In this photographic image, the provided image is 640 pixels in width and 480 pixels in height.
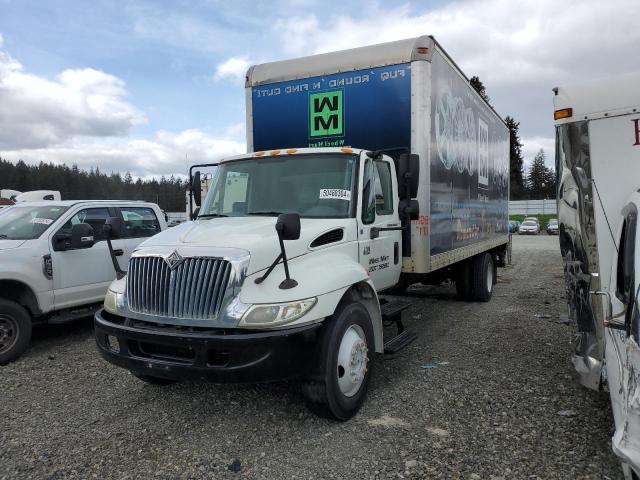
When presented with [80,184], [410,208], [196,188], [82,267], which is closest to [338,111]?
[410,208]

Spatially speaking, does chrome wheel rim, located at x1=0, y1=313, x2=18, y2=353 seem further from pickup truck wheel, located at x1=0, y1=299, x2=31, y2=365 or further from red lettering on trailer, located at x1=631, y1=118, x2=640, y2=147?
red lettering on trailer, located at x1=631, y1=118, x2=640, y2=147

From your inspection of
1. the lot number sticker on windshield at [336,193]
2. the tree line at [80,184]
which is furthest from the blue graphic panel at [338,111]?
the tree line at [80,184]

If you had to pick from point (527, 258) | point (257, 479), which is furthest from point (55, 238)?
point (527, 258)

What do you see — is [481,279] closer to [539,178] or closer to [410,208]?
[410,208]

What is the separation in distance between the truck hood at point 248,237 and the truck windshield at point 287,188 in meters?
0.21

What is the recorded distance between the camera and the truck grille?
3576 mm

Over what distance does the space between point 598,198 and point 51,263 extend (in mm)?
5885

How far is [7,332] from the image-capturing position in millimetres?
5559

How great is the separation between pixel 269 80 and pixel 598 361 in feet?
15.9

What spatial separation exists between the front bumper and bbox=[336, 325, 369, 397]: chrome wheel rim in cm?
36

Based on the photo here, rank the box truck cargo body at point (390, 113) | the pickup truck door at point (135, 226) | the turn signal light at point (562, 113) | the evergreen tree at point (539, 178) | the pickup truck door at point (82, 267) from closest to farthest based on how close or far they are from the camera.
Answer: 1. the turn signal light at point (562, 113)
2. the box truck cargo body at point (390, 113)
3. the pickup truck door at point (82, 267)
4. the pickup truck door at point (135, 226)
5. the evergreen tree at point (539, 178)

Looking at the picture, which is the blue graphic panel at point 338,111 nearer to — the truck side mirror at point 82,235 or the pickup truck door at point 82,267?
the truck side mirror at point 82,235

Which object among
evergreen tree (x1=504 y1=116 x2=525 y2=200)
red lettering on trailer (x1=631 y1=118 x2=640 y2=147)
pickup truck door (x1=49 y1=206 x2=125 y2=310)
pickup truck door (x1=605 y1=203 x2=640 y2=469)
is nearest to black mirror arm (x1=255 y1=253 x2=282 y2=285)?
pickup truck door (x1=605 y1=203 x2=640 y2=469)

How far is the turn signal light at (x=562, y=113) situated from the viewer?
3937 mm
